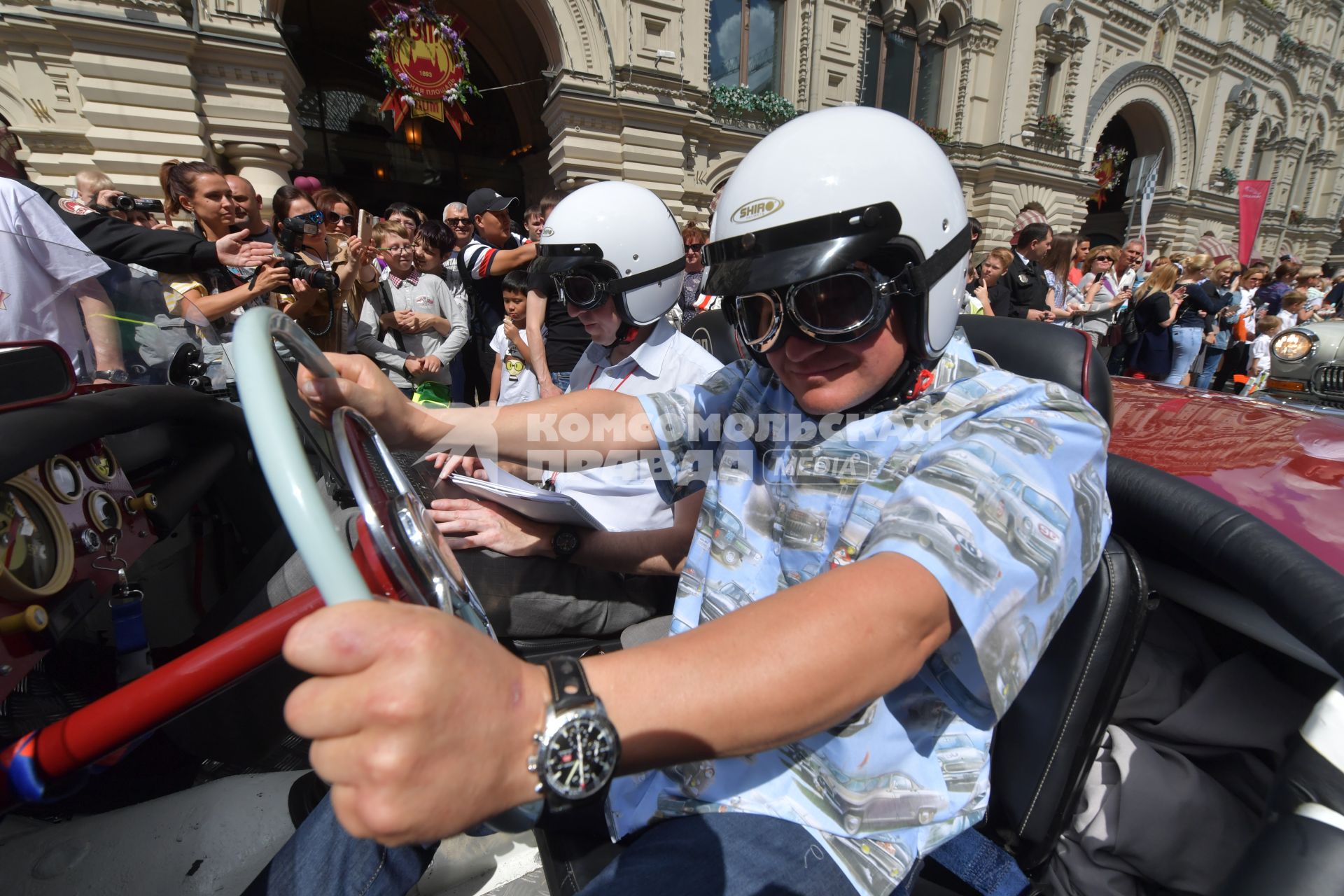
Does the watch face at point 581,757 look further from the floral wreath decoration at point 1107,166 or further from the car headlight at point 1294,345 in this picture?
the floral wreath decoration at point 1107,166

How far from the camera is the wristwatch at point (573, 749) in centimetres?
54

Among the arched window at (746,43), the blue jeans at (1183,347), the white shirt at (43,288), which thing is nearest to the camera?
the white shirt at (43,288)

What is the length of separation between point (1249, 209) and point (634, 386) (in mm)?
15271

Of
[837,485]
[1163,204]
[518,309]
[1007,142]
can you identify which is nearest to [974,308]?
[518,309]

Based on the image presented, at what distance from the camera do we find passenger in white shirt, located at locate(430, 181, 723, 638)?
163cm

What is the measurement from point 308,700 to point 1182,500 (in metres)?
1.43

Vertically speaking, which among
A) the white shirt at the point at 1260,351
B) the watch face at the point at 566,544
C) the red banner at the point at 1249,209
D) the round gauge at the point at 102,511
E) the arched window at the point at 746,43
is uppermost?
the arched window at the point at 746,43

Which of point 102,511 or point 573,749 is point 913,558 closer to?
point 573,749

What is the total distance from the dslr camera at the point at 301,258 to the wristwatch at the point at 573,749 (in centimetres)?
255

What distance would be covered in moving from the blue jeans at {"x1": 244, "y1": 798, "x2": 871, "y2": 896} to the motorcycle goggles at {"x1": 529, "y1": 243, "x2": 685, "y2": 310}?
5.36 ft

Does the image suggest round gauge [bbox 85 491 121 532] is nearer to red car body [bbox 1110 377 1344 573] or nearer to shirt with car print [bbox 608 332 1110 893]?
shirt with car print [bbox 608 332 1110 893]

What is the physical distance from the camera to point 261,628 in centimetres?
90

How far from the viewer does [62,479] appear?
3.66ft

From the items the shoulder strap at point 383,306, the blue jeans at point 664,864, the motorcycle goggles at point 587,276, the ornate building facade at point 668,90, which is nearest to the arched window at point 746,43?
the ornate building facade at point 668,90
